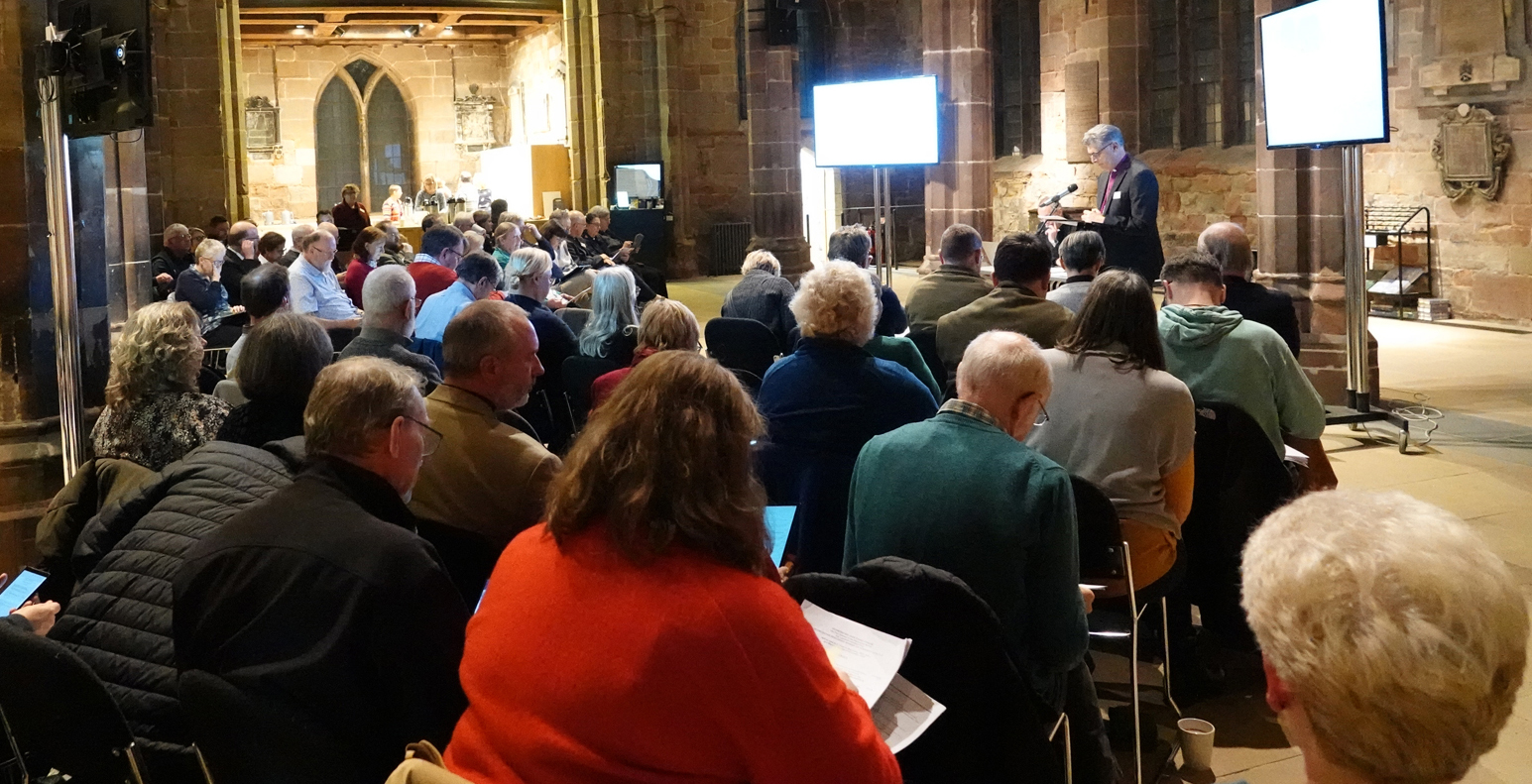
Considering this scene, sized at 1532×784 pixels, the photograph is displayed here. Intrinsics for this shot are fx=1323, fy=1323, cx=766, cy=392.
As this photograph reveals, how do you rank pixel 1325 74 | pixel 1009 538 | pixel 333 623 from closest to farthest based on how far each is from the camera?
1. pixel 333 623
2. pixel 1009 538
3. pixel 1325 74

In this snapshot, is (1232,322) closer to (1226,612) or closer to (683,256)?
(1226,612)

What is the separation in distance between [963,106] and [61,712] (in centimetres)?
914

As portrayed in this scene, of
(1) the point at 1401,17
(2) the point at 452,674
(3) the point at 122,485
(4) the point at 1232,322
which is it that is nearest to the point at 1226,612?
(4) the point at 1232,322

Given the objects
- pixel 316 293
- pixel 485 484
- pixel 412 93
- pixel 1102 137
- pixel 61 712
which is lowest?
pixel 61 712

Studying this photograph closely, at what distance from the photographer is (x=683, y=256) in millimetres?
17656

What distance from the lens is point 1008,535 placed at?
2461 millimetres

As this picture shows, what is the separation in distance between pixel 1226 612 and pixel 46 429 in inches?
173

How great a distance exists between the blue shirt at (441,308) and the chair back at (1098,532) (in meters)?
3.48

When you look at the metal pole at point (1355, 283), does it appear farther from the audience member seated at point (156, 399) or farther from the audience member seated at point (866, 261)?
the audience member seated at point (156, 399)

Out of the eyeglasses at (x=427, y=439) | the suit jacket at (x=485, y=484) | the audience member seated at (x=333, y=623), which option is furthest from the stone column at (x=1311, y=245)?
the audience member seated at (x=333, y=623)

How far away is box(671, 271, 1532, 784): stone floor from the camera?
336 cm

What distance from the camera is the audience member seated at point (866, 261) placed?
229 inches

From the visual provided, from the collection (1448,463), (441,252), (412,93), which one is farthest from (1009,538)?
(412,93)

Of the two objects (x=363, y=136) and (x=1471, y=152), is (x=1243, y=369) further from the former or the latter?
(x=363, y=136)
